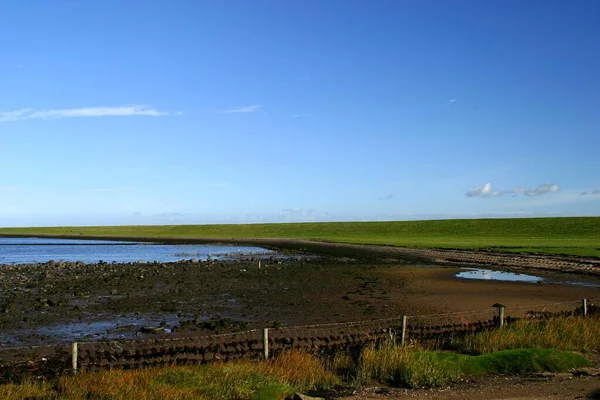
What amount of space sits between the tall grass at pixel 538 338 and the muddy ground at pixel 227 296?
683 cm

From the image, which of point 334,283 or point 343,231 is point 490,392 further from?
point 343,231

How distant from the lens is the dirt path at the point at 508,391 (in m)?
14.1

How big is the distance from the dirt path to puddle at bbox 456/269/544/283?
28.1 metres

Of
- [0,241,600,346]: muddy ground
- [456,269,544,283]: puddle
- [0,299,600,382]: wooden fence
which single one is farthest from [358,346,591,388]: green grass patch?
[456,269,544,283]: puddle

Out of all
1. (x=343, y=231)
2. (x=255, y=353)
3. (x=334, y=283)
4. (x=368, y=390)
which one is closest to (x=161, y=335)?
(x=255, y=353)

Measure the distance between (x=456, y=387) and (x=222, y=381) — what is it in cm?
573

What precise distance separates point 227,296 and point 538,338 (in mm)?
18650

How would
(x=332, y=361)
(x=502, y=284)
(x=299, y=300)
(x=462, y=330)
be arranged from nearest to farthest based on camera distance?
1. (x=332, y=361)
2. (x=462, y=330)
3. (x=299, y=300)
4. (x=502, y=284)

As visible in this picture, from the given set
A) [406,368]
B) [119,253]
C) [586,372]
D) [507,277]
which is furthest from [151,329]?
[119,253]

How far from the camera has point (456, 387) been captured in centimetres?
1523

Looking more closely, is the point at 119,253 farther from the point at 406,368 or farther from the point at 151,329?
the point at 406,368

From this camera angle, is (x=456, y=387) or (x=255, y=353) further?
(x=255, y=353)

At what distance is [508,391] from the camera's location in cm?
1462

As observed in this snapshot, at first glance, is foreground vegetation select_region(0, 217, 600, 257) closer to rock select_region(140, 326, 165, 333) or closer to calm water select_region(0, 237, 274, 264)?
calm water select_region(0, 237, 274, 264)
